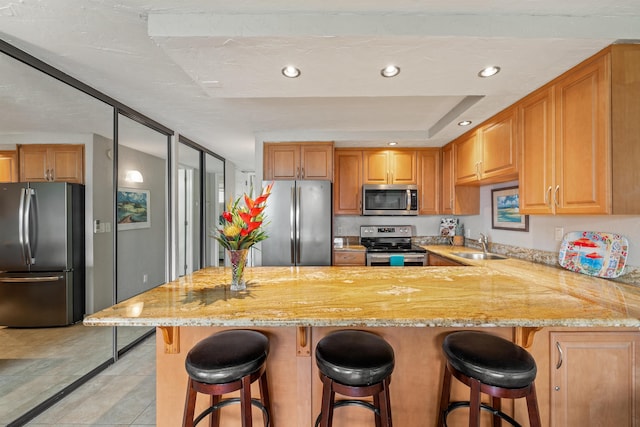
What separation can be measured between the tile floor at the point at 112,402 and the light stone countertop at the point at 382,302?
1.06 meters

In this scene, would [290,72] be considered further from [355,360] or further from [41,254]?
[41,254]

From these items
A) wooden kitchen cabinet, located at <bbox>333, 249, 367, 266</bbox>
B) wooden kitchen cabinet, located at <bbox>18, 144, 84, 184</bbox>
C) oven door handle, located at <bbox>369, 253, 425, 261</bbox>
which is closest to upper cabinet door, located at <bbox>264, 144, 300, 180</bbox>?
wooden kitchen cabinet, located at <bbox>333, 249, 367, 266</bbox>

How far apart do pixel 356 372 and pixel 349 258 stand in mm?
2446

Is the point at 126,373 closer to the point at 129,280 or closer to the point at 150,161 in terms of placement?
the point at 129,280

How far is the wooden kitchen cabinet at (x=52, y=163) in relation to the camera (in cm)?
225

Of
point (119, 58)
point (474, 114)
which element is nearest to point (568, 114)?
point (474, 114)

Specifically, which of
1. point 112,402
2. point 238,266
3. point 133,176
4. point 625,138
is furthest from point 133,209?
point 625,138

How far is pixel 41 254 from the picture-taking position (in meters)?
2.53

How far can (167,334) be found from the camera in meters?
1.41

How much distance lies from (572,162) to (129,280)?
4708mm

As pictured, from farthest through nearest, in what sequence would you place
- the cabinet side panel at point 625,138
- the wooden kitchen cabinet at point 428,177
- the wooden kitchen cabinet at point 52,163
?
1. the wooden kitchen cabinet at point 428,177
2. the wooden kitchen cabinet at point 52,163
3. the cabinet side panel at point 625,138

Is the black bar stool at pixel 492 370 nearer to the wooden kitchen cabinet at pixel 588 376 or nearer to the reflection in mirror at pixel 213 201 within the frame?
the wooden kitchen cabinet at pixel 588 376

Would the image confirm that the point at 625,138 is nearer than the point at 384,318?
No

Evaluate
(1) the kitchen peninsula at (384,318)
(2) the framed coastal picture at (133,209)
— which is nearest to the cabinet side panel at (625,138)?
(1) the kitchen peninsula at (384,318)
